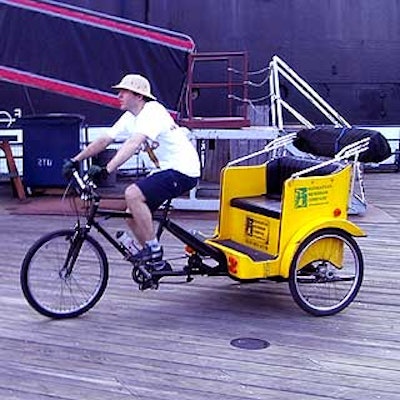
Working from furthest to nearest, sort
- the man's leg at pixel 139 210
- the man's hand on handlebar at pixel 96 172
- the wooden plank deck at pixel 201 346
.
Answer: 1. the man's leg at pixel 139 210
2. the man's hand on handlebar at pixel 96 172
3. the wooden plank deck at pixel 201 346

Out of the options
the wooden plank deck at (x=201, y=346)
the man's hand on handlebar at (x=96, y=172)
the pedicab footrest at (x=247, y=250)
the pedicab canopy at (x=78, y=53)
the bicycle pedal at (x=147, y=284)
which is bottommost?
the wooden plank deck at (x=201, y=346)

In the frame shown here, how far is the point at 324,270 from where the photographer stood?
5.34 meters

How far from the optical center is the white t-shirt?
16.5ft

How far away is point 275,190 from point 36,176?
5172mm

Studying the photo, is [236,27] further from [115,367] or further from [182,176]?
[115,367]

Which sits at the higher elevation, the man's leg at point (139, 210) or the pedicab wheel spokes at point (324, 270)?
the man's leg at point (139, 210)

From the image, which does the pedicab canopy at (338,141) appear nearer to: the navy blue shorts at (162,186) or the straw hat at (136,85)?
the navy blue shorts at (162,186)

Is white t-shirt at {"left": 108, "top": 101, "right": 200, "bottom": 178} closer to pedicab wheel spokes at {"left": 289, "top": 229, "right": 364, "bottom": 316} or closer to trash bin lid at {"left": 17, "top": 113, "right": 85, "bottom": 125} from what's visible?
pedicab wheel spokes at {"left": 289, "top": 229, "right": 364, "bottom": 316}

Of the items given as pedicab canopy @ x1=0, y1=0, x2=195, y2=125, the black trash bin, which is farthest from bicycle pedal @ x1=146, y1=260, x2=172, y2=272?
the black trash bin

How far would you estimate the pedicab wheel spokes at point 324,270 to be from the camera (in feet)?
16.9

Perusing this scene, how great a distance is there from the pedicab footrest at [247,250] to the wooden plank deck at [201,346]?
36 cm

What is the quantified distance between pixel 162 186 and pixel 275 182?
3.54 feet

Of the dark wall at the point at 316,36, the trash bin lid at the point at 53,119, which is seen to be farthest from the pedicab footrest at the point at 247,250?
the dark wall at the point at 316,36

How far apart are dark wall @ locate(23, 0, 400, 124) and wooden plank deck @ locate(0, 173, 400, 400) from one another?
6195mm
